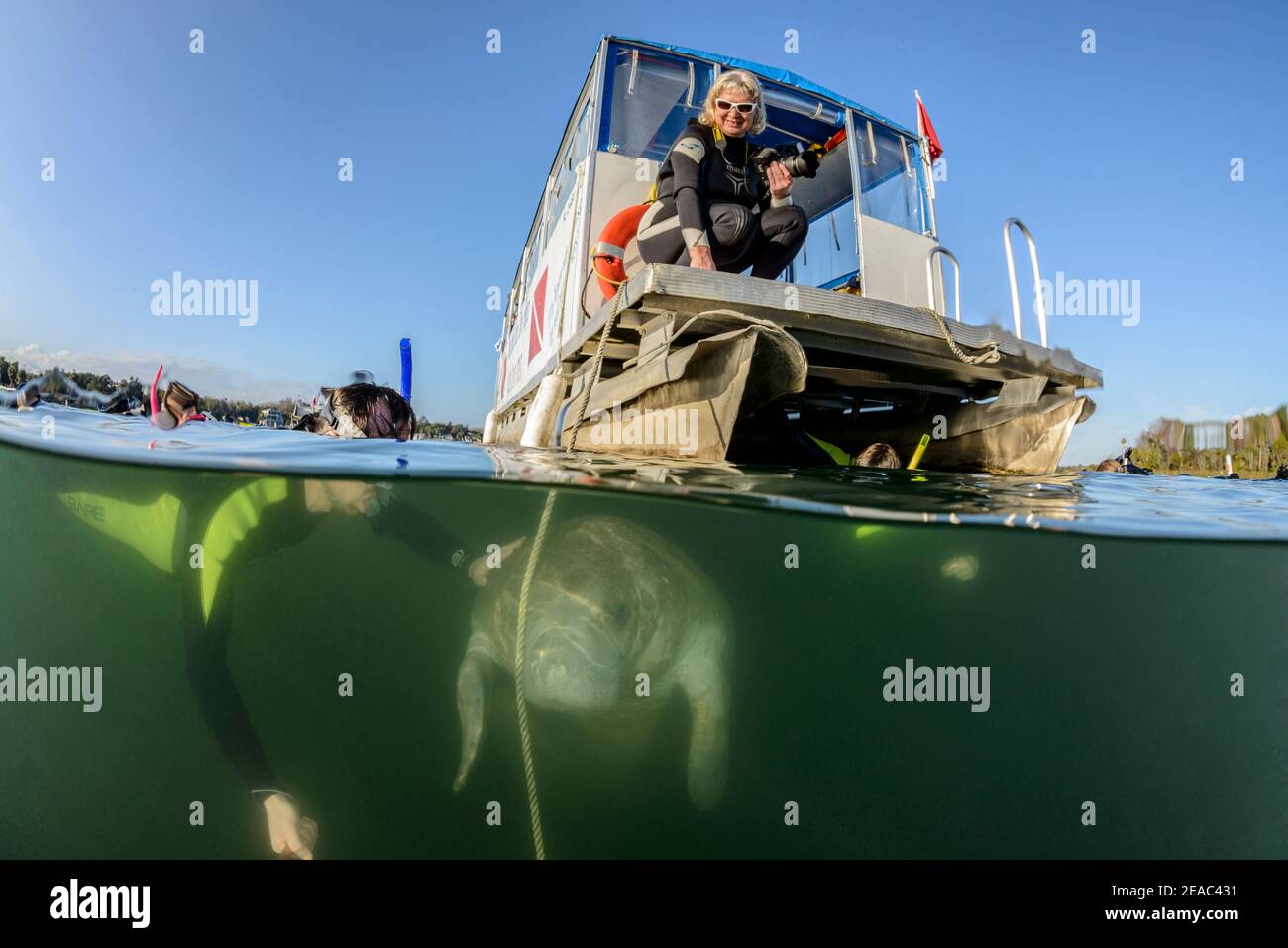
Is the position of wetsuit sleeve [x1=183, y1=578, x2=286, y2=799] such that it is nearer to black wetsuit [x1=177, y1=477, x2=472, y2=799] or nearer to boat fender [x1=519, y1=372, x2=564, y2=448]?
black wetsuit [x1=177, y1=477, x2=472, y2=799]

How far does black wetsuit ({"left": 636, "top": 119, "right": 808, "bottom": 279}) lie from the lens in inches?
156

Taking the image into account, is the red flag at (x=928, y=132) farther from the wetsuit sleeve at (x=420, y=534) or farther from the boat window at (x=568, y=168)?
the wetsuit sleeve at (x=420, y=534)

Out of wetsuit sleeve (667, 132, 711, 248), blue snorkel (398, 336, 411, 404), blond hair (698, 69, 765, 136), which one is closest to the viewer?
wetsuit sleeve (667, 132, 711, 248)

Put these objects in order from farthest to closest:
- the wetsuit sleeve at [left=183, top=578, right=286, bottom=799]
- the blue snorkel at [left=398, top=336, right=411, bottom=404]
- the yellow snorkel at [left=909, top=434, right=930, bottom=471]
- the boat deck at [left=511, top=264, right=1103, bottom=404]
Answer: the blue snorkel at [left=398, top=336, right=411, bottom=404] → the yellow snorkel at [left=909, top=434, right=930, bottom=471] → the boat deck at [left=511, top=264, right=1103, bottom=404] → the wetsuit sleeve at [left=183, top=578, right=286, bottom=799]

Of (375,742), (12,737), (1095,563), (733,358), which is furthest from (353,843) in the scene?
(1095,563)

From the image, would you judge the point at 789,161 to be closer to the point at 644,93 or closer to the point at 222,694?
the point at 644,93

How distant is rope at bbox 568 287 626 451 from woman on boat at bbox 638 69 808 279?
2.16 feet

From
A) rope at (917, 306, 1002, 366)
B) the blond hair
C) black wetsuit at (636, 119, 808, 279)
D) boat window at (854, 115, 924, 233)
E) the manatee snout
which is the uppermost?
boat window at (854, 115, 924, 233)

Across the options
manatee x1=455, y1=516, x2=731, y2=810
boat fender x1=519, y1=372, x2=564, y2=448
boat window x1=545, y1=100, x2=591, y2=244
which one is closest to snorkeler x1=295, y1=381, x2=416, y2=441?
boat fender x1=519, y1=372, x2=564, y2=448

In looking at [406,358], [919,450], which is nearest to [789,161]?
[919,450]

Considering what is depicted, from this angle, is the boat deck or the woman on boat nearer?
the boat deck

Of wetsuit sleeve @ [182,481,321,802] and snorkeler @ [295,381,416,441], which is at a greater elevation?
snorkeler @ [295,381,416,441]

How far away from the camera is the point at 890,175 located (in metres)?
7.36

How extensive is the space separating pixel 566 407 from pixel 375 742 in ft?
8.97
